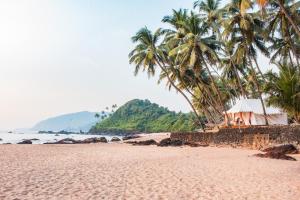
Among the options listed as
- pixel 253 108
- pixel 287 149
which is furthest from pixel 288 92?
pixel 253 108

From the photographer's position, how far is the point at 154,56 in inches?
1435

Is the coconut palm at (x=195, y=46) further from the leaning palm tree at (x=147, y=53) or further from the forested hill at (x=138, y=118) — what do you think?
the forested hill at (x=138, y=118)

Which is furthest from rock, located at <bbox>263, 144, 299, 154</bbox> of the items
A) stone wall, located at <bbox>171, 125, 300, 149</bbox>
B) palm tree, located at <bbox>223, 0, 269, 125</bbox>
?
palm tree, located at <bbox>223, 0, 269, 125</bbox>

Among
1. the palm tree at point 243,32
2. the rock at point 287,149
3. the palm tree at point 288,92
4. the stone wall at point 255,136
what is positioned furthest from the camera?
the palm tree at point 243,32

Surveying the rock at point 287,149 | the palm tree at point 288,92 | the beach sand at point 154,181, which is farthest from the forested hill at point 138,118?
the beach sand at point 154,181

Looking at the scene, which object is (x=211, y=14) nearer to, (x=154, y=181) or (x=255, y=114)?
(x=255, y=114)

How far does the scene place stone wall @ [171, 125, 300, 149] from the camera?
21.0 meters

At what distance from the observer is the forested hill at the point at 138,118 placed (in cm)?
12556

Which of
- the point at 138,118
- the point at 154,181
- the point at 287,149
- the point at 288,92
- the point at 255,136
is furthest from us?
the point at 138,118

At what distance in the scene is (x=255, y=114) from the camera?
109ft

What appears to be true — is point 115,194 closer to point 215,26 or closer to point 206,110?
point 215,26

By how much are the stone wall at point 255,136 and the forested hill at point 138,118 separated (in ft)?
283

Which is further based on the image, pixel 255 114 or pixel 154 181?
pixel 255 114

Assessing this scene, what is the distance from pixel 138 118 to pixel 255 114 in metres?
115
